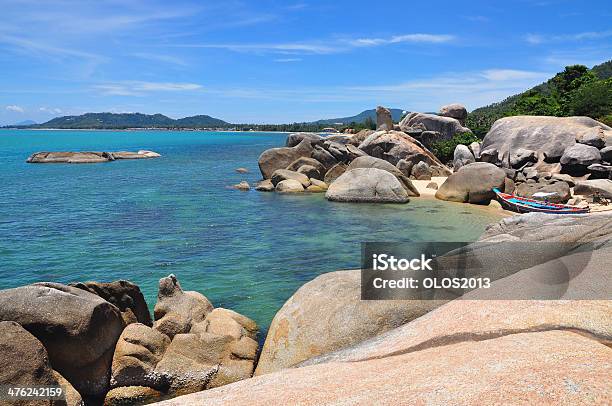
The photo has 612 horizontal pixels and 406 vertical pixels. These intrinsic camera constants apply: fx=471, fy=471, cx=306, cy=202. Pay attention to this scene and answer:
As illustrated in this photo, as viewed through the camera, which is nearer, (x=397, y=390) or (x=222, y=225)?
(x=397, y=390)

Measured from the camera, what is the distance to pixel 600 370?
4781 millimetres

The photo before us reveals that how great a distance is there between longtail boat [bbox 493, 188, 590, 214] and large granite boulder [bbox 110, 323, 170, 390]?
2150cm

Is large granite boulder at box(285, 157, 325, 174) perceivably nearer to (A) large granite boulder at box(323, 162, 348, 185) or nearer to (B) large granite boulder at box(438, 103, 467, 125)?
(A) large granite boulder at box(323, 162, 348, 185)

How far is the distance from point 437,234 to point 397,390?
1875 cm

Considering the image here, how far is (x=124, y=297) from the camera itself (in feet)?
38.2

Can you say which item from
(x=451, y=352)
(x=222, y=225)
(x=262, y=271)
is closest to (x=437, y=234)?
(x=262, y=271)

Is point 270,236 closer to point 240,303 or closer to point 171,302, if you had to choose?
point 240,303

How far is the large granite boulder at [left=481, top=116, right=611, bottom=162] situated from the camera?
3650cm

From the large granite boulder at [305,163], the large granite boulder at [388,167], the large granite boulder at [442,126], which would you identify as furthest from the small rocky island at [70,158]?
the large granite boulder at [388,167]

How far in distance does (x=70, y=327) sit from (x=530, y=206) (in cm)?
2413

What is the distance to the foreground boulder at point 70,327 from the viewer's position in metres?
9.13

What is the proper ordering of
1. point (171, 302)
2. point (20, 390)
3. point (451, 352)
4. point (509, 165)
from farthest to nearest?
point (509, 165) < point (171, 302) < point (20, 390) < point (451, 352)

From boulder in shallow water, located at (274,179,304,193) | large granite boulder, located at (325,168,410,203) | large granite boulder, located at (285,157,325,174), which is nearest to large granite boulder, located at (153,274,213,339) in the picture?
large granite boulder, located at (325,168,410,203)

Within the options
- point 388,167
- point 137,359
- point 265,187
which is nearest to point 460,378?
point 137,359
